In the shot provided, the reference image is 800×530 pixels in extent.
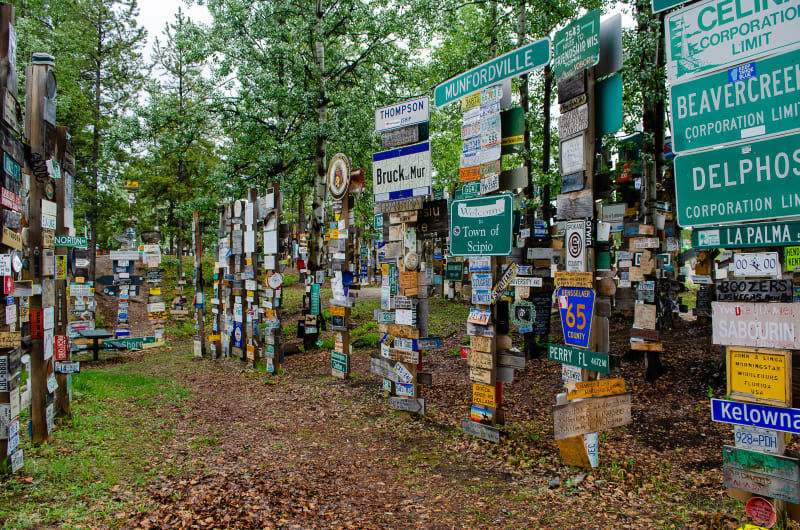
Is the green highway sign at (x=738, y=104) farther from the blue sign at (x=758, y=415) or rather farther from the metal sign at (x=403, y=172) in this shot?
the metal sign at (x=403, y=172)

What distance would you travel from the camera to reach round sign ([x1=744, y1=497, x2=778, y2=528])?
348 cm

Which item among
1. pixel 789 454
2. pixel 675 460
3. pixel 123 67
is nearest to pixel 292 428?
pixel 675 460

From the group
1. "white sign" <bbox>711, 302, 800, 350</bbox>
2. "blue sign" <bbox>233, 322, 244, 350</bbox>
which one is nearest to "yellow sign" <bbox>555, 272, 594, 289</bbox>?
"white sign" <bbox>711, 302, 800, 350</bbox>

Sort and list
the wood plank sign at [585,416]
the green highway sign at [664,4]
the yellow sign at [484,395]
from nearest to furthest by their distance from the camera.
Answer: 1. the green highway sign at [664,4]
2. the wood plank sign at [585,416]
3. the yellow sign at [484,395]

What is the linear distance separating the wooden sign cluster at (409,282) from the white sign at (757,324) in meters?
4.96

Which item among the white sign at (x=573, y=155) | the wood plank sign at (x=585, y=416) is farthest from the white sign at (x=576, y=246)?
the wood plank sign at (x=585, y=416)

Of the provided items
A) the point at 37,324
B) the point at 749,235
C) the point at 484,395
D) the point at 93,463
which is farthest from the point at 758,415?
the point at 37,324

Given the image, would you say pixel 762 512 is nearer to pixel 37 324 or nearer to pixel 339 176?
pixel 37 324

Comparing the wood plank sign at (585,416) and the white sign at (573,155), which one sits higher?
the white sign at (573,155)

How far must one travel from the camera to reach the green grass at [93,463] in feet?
15.7

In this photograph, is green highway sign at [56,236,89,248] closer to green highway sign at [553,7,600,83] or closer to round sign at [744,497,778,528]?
green highway sign at [553,7,600,83]

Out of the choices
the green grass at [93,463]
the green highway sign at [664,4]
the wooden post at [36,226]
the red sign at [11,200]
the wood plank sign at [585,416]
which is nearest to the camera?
the green highway sign at [664,4]

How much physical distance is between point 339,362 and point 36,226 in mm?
6282

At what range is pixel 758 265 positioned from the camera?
3.58 meters
